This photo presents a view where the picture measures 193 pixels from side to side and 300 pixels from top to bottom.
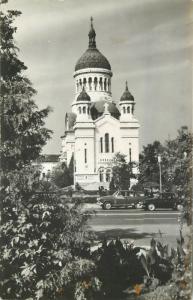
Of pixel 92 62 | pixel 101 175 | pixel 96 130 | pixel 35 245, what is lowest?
pixel 35 245

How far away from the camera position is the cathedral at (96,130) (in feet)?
168

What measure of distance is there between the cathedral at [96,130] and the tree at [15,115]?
42.8 meters

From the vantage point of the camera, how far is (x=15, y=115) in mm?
6285

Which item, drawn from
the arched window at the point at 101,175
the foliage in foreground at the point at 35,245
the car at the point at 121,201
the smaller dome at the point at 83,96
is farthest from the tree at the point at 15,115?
the smaller dome at the point at 83,96

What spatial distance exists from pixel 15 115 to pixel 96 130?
153 ft

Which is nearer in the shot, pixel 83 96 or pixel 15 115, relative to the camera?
pixel 15 115

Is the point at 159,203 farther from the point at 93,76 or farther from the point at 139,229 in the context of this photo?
the point at 93,76

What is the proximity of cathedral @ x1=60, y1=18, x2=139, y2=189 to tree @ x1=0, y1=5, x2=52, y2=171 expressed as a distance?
42.8 meters

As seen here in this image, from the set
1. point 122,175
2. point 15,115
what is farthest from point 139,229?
point 122,175

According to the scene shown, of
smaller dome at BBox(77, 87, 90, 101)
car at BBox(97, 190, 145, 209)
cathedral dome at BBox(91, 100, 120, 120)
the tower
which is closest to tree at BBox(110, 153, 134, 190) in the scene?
smaller dome at BBox(77, 87, 90, 101)

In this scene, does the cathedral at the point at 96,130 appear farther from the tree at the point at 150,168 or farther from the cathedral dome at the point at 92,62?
the tree at the point at 150,168

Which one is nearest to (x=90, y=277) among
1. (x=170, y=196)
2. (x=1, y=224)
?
(x=1, y=224)

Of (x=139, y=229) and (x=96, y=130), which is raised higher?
(x=96, y=130)

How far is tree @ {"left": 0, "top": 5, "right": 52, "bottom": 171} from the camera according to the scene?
627 centimetres
